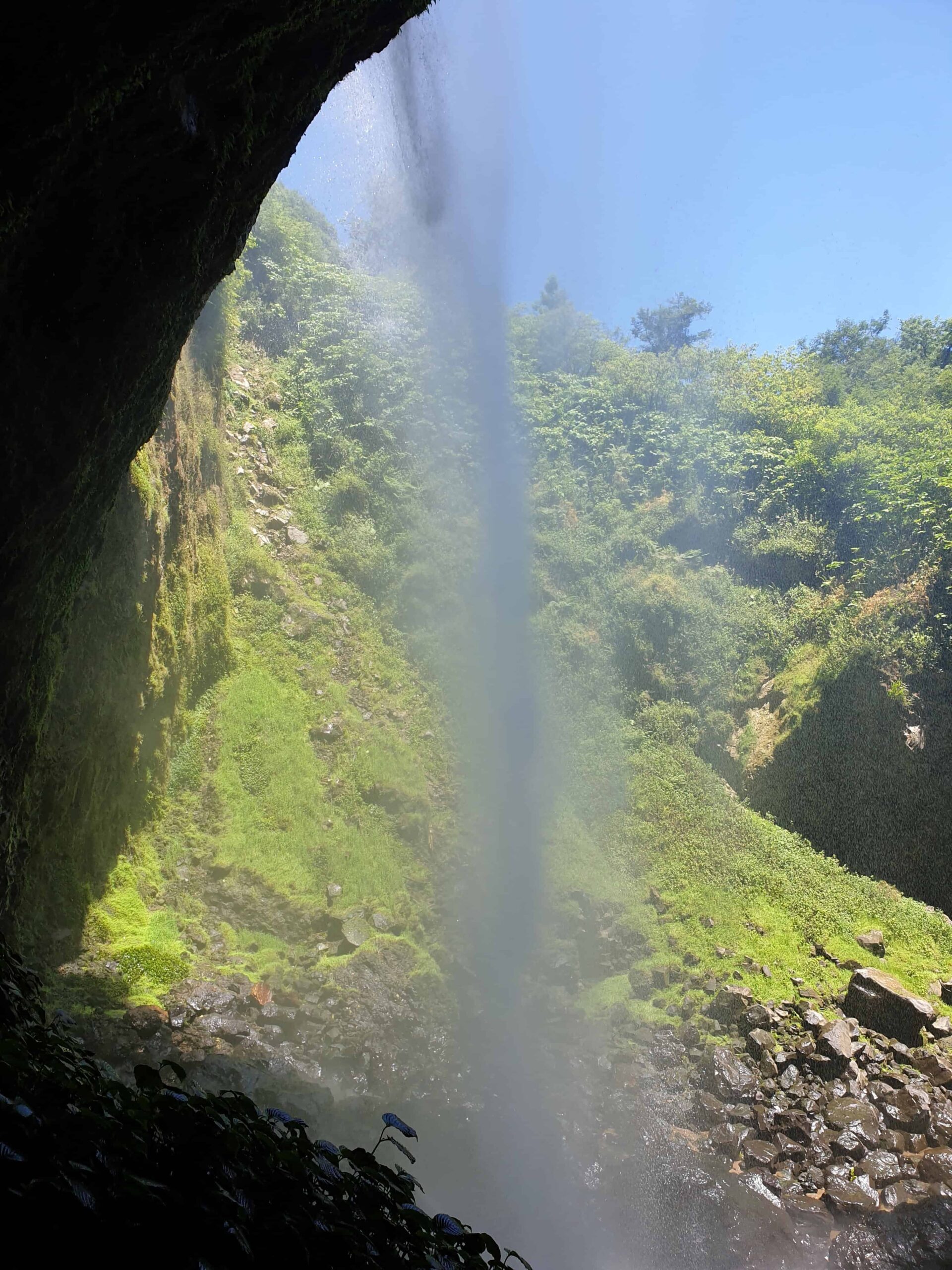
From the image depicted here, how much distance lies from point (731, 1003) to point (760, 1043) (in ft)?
2.89

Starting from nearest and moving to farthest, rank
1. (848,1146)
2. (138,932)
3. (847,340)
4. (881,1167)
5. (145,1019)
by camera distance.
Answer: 1. (145,1019)
2. (881,1167)
3. (848,1146)
4. (138,932)
5. (847,340)

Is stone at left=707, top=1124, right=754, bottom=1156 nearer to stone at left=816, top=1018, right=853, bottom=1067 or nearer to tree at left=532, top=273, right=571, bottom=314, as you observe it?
stone at left=816, top=1018, right=853, bottom=1067

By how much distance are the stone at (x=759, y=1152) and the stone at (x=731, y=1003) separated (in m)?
2.09

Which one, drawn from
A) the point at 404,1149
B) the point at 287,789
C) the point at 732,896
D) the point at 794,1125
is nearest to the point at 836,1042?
the point at 794,1125

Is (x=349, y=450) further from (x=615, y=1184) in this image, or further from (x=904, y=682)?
(x=615, y=1184)

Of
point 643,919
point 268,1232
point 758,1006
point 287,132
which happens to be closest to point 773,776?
point 643,919

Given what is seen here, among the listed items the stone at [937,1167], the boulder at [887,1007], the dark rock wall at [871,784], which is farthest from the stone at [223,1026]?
the dark rock wall at [871,784]

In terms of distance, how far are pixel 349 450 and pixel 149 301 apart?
55.6 feet

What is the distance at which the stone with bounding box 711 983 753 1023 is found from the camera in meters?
11.8

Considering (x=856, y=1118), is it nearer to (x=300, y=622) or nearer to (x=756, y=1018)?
(x=756, y=1018)

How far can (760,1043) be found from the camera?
36.3 feet

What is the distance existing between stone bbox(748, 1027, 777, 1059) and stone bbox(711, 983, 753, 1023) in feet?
1.44

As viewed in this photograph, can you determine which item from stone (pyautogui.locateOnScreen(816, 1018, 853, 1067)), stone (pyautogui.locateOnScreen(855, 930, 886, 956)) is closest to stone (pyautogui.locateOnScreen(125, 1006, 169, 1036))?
stone (pyautogui.locateOnScreen(816, 1018, 853, 1067))

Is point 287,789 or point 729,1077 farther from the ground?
point 287,789
